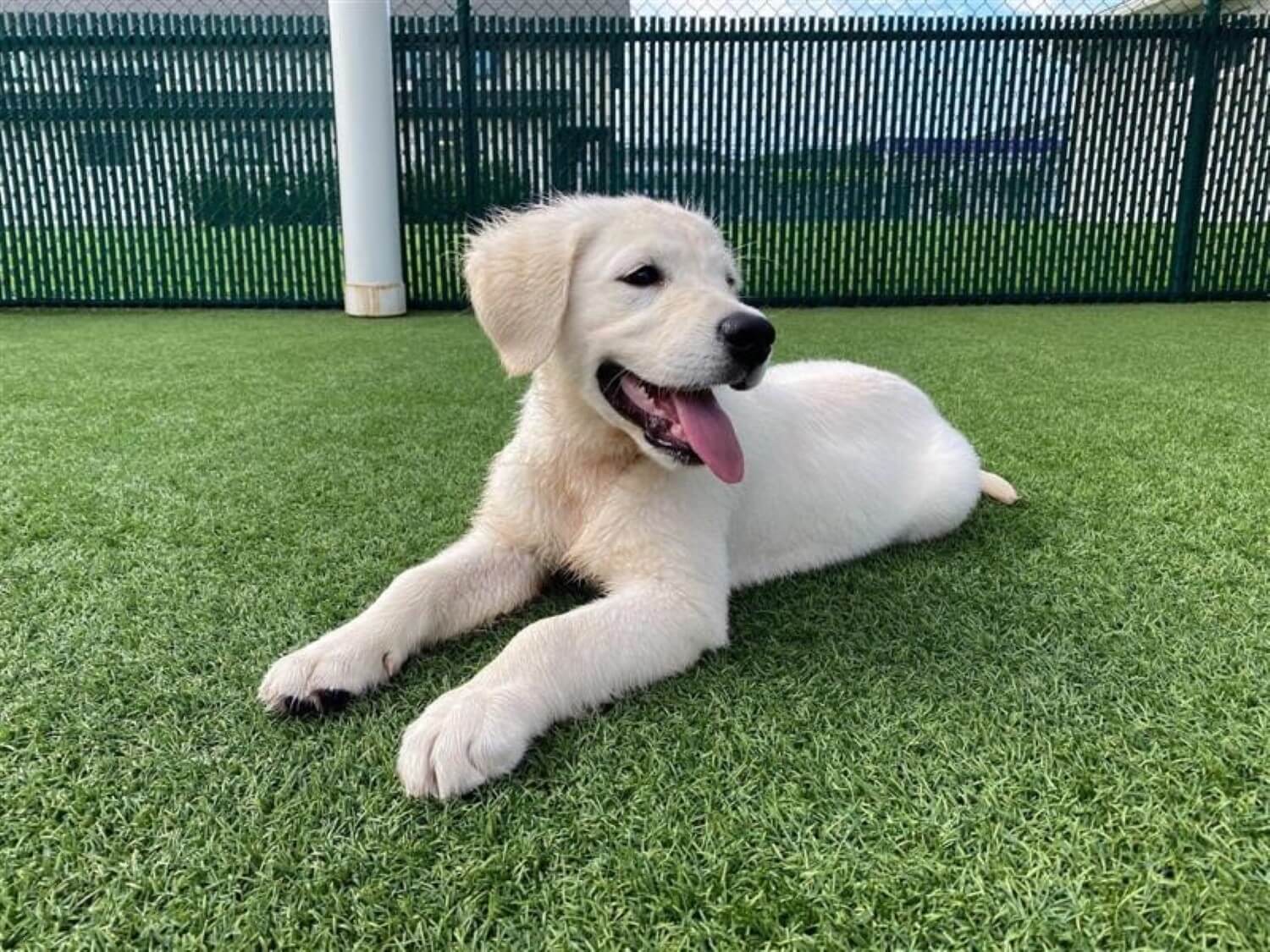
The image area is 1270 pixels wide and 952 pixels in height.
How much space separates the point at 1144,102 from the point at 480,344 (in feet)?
20.2

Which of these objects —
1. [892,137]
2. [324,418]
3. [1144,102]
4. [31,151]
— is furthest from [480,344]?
[1144,102]

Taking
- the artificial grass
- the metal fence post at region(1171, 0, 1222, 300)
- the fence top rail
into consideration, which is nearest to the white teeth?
the artificial grass

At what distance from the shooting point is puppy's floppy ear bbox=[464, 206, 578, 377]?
6.02 feet

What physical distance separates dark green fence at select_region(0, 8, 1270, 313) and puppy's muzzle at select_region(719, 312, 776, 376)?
5744 mm

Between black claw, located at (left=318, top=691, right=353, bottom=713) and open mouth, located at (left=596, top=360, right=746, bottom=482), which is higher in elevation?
open mouth, located at (left=596, top=360, right=746, bottom=482)

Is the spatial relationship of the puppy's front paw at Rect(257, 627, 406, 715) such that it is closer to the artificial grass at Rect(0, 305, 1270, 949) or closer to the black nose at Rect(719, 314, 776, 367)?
the artificial grass at Rect(0, 305, 1270, 949)

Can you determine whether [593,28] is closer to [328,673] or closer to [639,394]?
[639,394]

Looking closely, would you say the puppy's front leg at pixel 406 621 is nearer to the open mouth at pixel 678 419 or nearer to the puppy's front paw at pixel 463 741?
the puppy's front paw at pixel 463 741

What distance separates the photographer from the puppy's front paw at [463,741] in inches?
48.3

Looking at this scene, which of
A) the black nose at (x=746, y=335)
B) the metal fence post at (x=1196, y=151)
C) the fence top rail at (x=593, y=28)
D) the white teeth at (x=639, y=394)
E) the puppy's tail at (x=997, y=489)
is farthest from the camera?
the metal fence post at (x=1196, y=151)

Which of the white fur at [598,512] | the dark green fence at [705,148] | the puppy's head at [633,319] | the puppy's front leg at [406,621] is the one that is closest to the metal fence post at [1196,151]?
the dark green fence at [705,148]

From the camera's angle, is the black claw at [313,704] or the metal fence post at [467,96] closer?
the black claw at [313,704]

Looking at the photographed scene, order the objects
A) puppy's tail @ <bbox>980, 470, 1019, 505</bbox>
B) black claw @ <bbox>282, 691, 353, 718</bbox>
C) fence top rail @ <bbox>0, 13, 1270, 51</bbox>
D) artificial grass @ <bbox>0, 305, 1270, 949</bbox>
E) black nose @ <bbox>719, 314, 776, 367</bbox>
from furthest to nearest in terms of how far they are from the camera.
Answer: fence top rail @ <bbox>0, 13, 1270, 51</bbox>
puppy's tail @ <bbox>980, 470, 1019, 505</bbox>
black nose @ <bbox>719, 314, 776, 367</bbox>
black claw @ <bbox>282, 691, 353, 718</bbox>
artificial grass @ <bbox>0, 305, 1270, 949</bbox>

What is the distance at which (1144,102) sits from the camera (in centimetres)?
733
